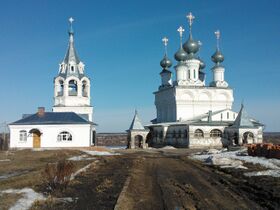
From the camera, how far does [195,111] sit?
41344 millimetres

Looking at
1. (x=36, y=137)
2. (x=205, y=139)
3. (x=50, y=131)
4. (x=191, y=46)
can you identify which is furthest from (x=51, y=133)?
(x=191, y=46)

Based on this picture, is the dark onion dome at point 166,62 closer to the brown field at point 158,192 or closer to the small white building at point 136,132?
the small white building at point 136,132

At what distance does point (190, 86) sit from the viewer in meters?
41.2

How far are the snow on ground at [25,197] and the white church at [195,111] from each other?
27210 mm

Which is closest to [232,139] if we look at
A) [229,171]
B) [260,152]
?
[260,152]

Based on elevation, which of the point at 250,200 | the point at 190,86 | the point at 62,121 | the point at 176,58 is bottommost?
the point at 250,200

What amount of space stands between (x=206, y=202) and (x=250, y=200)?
1.10 metres

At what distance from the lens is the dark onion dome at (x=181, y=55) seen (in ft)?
142

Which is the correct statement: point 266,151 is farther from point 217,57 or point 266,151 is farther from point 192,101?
point 217,57

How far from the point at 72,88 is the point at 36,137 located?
29.0 feet

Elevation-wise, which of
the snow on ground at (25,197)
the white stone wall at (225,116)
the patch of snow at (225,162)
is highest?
the white stone wall at (225,116)

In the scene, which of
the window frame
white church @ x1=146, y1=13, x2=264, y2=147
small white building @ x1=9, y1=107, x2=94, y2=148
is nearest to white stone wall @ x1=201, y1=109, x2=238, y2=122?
white church @ x1=146, y1=13, x2=264, y2=147

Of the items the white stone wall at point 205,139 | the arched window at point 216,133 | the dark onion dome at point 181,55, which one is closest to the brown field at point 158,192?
the white stone wall at point 205,139

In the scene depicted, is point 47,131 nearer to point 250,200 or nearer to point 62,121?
point 62,121
